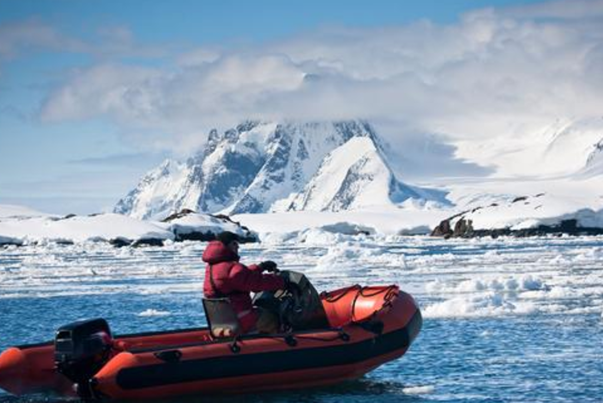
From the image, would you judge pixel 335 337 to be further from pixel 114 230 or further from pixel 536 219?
pixel 114 230

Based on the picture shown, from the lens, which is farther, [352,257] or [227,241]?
[352,257]

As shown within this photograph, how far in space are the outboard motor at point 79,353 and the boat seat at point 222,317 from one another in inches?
61.0

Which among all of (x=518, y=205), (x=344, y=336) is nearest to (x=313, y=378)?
(x=344, y=336)

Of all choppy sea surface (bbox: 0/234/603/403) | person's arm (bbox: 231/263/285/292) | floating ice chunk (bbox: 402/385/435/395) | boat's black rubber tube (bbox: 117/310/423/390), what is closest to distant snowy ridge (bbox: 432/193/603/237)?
choppy sea surface (bbox: 0/234/603/403)

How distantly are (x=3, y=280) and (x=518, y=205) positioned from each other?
92240 mm

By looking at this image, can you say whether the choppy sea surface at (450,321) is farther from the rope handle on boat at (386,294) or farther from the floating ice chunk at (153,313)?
the rope handle on boat at (386,294)

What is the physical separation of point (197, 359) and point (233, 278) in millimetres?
1193

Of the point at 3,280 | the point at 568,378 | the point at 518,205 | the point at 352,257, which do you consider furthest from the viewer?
the point at 518,205

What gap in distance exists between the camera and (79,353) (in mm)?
13695

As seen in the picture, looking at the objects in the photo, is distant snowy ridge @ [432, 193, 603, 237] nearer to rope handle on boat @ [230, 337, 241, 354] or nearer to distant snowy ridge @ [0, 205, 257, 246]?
distant snowy ridge @ [0, 205, 257, 246]

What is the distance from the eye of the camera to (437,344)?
1783 centimetres

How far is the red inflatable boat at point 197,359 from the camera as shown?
1365 cm

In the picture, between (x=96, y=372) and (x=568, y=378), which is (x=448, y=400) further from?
(x=96, y=372)

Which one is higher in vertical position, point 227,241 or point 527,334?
point 227,241
